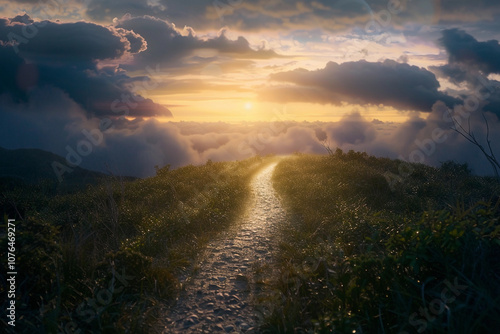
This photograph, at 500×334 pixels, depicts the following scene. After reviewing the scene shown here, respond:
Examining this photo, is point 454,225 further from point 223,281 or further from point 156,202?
point 156,202

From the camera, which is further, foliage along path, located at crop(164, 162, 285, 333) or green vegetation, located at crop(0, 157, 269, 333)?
foliage along path, located at crop(164, 162, 285, 333)

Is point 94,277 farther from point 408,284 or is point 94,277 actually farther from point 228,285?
point 408,284

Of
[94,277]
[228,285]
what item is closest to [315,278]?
[228,285]

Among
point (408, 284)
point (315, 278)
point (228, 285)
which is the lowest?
point (228, 285)

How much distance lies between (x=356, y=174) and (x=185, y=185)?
979cm

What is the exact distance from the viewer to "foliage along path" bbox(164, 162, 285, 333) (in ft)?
16.7

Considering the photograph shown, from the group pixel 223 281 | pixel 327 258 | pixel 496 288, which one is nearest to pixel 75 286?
pixel 223 281

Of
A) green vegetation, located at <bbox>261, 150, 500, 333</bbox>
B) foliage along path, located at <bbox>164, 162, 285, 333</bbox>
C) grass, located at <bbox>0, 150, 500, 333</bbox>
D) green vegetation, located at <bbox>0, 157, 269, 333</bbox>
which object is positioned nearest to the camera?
green vegetation, located at <bbox>261, 150, 500, 333</bbox>

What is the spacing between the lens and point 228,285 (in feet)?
20.9

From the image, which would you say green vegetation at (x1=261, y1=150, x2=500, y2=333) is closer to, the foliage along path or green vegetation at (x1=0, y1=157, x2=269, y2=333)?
the foliage along path

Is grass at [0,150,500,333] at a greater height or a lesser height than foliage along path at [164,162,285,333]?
greater

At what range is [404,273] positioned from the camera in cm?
450

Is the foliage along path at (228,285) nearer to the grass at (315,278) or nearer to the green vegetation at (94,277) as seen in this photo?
the grass at (315,278)

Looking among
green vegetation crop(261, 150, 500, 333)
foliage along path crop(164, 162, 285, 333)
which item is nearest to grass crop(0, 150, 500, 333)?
green vegetation crop(261, 150, 500, 333)
